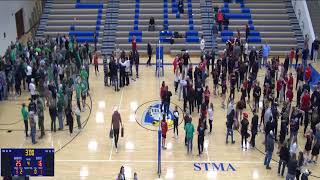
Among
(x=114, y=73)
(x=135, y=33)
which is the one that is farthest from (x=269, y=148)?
(x=135, y=33)

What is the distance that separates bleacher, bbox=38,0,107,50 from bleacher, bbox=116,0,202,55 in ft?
4.57

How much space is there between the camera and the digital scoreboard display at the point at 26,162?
14.4 m

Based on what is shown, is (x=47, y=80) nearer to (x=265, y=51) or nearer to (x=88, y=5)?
(x=265, y=51)

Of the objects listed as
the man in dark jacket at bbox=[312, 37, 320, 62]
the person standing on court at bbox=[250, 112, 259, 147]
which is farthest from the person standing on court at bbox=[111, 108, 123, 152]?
the man in dark jacket at bbox=[312, 37, 320, 62]

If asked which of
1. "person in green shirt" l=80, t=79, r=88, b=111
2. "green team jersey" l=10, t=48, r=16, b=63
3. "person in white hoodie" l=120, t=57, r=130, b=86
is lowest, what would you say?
"person in green shirt" l=80, t=79, r=88, b=111

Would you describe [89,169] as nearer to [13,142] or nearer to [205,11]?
[13,142]

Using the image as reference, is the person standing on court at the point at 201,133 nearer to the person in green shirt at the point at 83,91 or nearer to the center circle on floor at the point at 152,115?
the center circle on floor at the point at 152,115

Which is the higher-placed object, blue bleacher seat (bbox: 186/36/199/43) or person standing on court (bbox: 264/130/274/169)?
blue bleacher seat (bbox: 186/36/199/43)

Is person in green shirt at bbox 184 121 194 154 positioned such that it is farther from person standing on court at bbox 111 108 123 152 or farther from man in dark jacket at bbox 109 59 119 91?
man in dark jacket at bbox 109 59 119 91

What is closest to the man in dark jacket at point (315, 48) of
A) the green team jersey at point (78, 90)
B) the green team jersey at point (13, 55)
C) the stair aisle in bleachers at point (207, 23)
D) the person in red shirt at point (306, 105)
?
the stair aisle in bleachers at point (207, 23)

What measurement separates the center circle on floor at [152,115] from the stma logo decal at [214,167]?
10.2 feet

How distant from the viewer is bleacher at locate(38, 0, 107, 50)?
3284cm

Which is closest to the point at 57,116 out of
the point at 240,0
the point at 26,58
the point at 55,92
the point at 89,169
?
the point at 55,92

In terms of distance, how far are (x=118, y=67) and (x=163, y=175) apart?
28.4ft
